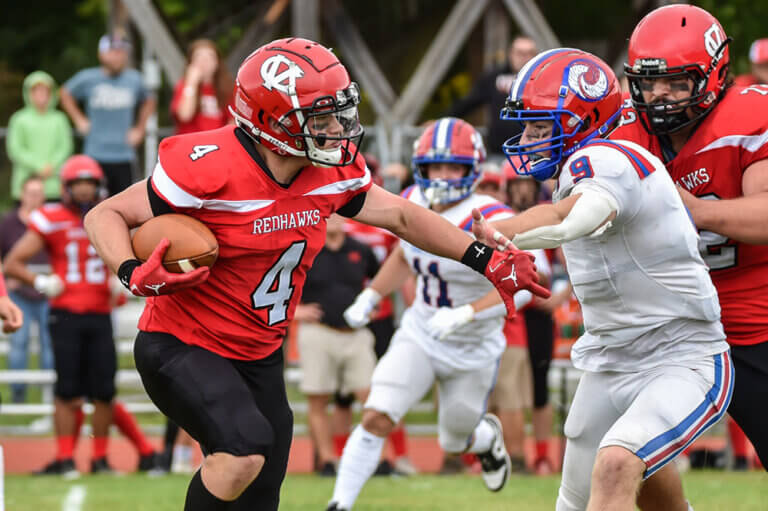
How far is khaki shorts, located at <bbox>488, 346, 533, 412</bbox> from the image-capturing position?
28.8 ft

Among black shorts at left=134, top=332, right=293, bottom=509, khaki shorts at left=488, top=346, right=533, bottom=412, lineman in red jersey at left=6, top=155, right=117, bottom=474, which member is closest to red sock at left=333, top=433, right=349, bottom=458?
khaki shorts at left=488, top=346, right=533, bottom=412

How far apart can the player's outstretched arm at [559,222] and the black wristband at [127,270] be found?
1.17m

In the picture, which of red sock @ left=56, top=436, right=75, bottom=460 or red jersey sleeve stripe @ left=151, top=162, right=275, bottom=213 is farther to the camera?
red sock @ left=56, top=436, right=75, bottom=460

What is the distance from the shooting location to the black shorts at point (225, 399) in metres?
4.24

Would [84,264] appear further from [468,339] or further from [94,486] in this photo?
[468,339]

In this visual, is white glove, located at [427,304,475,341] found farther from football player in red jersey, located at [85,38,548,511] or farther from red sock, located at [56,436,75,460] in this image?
red sock, located at [56,436,75,460]

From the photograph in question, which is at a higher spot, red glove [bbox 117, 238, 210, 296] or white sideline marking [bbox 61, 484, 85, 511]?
red glove [bbox 117, 238, 210, 296]

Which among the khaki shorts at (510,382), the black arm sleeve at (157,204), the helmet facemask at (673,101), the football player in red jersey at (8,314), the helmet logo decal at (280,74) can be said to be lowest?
the khaki shorts at (510,382)

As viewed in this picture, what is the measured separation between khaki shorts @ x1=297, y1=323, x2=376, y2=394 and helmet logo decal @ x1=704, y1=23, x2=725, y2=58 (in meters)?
4.76

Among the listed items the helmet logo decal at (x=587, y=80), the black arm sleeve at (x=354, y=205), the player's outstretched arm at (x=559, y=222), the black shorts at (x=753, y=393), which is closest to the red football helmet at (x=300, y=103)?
the black arm sleeve at (x=354, y=205)

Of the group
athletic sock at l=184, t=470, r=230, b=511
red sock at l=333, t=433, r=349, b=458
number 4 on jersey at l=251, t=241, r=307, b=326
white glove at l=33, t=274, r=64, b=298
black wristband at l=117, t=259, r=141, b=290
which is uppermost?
black wristband at l=117, t=259, r=141, b=290

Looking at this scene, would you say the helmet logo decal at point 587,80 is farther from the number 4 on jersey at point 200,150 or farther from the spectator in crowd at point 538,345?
the spectator in crowd at point 538,345

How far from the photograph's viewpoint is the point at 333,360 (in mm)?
8992

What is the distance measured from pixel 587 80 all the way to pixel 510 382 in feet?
15.4
